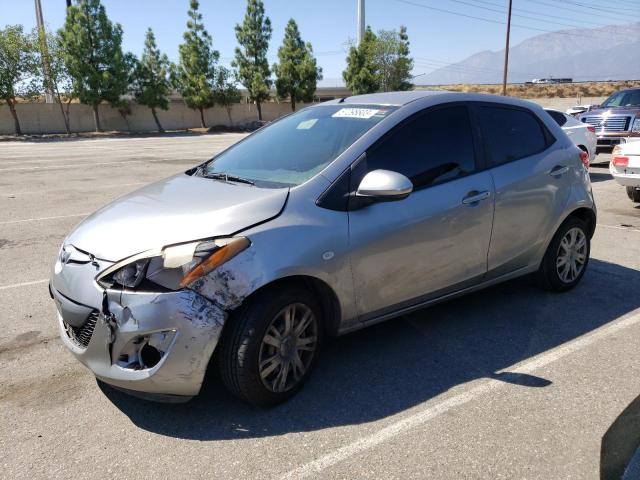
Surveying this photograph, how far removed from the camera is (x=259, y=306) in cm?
301

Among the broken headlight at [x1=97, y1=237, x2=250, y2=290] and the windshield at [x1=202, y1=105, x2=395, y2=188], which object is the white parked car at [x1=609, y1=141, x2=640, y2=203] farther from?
the broken headlight at [x1=97, y1=237, x2=250, y2=290]

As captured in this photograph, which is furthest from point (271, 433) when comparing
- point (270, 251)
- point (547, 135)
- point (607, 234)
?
point (607, 234)

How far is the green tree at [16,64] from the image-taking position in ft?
123

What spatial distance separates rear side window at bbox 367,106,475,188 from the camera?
12.1 ft

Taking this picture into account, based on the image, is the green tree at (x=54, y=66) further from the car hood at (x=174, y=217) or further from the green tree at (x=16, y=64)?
the car hood at (x=174, y=217)

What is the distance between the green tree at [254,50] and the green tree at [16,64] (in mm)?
18358

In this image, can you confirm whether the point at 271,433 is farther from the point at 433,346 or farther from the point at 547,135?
the point at 547,135

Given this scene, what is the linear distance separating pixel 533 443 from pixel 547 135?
2928mm

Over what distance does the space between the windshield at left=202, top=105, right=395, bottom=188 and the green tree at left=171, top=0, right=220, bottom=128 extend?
4636 cm

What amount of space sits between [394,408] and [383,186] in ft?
4.30

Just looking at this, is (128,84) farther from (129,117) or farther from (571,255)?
(571,255)

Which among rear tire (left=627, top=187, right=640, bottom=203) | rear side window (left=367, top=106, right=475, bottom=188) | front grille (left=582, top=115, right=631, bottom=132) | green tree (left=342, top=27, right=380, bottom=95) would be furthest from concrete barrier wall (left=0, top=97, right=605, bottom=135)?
rear side window (left=367, top=106, right=475, bottom=188)

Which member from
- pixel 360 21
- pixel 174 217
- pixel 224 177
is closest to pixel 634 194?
pixel 224 177

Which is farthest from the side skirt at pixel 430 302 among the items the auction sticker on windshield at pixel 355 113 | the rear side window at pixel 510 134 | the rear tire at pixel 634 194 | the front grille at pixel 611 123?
the front grille at pixel 611 123
